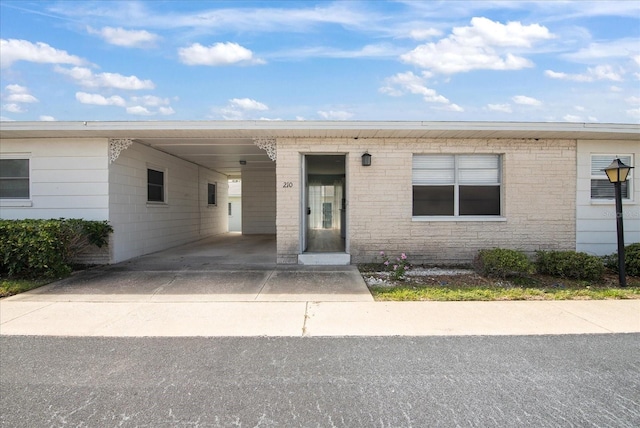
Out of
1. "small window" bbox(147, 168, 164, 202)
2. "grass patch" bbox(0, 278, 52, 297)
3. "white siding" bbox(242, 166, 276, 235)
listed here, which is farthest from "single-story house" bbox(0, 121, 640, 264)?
"white siding" bbox(242, 166, 276, 235)

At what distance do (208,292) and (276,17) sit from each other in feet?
27.4

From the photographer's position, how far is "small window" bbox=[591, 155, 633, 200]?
8.98 m

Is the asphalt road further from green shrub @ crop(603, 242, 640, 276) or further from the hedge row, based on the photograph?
green shrub @ crop(603, 242, 640, 276)

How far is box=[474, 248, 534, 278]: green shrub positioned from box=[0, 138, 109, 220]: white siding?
853cm

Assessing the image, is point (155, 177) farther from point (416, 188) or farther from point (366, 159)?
point (416, 188)

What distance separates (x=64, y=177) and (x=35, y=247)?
9.03 feet

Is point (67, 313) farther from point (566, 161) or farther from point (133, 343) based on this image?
point (566, 161)

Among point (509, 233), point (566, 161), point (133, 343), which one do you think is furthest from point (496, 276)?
point (133, 343)

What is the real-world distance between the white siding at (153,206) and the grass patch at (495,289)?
20.3 ft

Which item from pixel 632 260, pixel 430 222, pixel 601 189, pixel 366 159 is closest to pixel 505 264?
pixel 430 222

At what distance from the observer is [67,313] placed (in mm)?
5223

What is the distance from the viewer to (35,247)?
664cm

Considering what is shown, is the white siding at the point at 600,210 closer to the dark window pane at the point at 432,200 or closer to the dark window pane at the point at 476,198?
the dark window pane at the point at 476,198

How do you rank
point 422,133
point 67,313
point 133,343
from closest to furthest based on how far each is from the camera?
point 133,343
point 67,313
point 422,133
